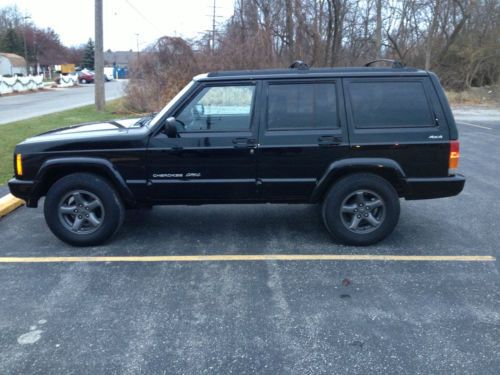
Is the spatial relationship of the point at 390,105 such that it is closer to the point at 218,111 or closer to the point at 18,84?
the point at 218,111

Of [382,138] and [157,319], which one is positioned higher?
[382,138]

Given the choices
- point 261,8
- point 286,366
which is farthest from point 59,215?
point 261,8

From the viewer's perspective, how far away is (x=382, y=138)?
196 inches

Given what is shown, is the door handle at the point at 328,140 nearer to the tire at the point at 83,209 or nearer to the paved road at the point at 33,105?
the tire at the point at 83,209

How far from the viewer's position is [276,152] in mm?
5008

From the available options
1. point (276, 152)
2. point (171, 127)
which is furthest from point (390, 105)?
point (171, 127)

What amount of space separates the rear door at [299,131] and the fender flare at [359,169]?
6 centimetres

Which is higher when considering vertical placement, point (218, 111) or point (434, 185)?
point (218, 111)

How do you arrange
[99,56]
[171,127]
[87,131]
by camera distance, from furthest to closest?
[99,56], [87,131], [171,127]

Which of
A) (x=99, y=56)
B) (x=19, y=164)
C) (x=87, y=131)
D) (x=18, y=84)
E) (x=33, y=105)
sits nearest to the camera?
(x=19, y=164)

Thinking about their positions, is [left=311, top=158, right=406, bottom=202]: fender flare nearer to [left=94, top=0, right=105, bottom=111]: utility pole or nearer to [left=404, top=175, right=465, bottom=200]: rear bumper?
[left=404, top=175, right=465, bottom=200]: rear bumper

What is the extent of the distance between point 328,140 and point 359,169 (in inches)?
17.6

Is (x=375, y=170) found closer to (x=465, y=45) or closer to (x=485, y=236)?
(x=485, y=236)

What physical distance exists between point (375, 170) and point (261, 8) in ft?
57.9
